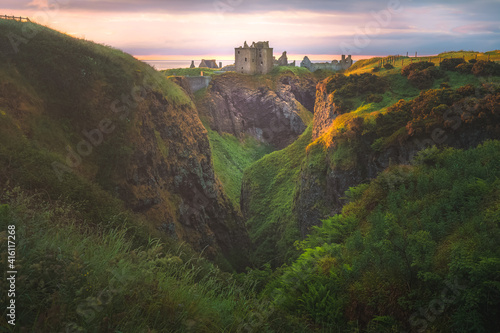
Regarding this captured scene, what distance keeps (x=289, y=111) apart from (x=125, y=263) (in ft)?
229

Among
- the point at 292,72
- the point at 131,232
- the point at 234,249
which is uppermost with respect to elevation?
the point at 292,72

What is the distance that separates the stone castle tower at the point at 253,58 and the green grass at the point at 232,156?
50.9 ft

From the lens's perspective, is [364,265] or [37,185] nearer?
[364,265]

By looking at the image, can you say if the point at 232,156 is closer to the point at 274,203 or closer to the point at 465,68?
the point at 274,203

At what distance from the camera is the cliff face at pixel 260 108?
235ft

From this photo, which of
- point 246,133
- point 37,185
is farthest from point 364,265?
point 246,133

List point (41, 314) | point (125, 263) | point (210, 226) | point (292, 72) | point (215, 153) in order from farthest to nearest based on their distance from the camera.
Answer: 1. point (292, 72)
2. point (215, 153)
3. point (210, 226)
4. point (125, 263)
5. point (41, 314)

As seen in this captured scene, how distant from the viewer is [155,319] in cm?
574

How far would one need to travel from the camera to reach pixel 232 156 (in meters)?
61.6

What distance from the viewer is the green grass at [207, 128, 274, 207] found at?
50888 mm

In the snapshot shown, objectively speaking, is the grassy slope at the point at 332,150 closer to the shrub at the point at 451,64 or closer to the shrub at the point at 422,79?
the shrub at the point at 422,79

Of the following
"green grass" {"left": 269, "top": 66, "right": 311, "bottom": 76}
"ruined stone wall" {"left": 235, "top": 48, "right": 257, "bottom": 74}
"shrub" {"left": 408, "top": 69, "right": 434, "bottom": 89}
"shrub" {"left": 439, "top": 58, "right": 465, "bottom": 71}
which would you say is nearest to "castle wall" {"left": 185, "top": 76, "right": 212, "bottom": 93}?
"ruined stone wall" {"left": 235, "top": 48, "right": 257, "bottom": 74}

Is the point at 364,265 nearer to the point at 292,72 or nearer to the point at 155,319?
the point at 155,319

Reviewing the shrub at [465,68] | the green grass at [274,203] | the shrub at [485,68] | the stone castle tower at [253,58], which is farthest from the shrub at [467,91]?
the stone castle tower at [253,58]
